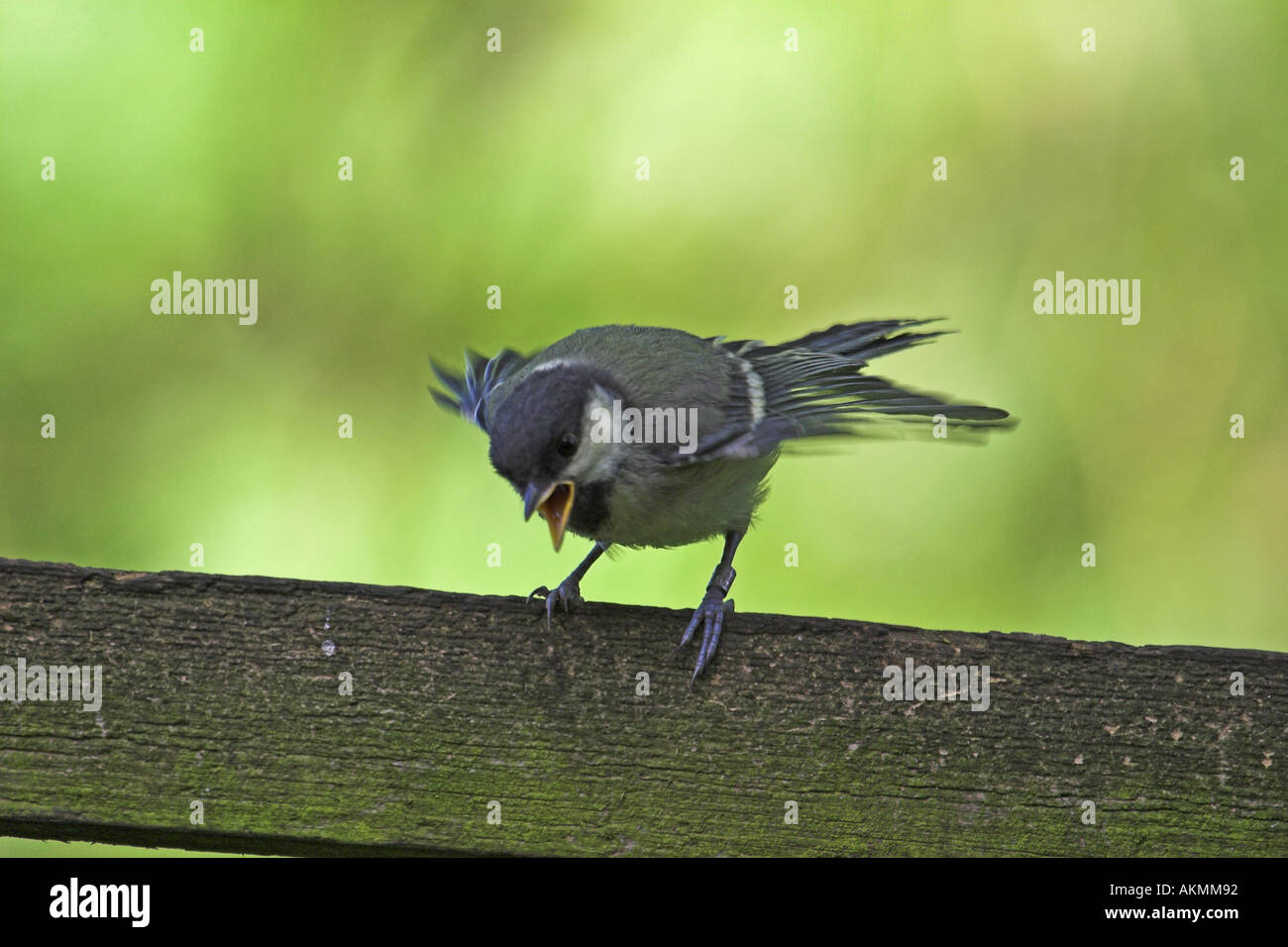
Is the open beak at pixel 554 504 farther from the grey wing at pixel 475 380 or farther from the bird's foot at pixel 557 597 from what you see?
the grey wing at pixel 475 380

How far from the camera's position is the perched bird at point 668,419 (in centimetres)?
244

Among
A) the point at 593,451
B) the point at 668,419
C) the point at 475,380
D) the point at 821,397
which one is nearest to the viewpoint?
the point at 593,451

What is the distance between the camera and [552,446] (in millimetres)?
2424

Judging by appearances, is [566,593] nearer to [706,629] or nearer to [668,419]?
[706,629]

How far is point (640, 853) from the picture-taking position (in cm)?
206

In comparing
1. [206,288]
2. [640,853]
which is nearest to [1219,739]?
[640,853]

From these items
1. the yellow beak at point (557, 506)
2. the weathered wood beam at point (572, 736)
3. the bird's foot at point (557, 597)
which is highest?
the yellow beak at point (557, 506)

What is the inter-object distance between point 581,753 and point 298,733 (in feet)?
1.45

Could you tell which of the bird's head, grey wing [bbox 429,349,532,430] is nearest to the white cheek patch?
the bird's head

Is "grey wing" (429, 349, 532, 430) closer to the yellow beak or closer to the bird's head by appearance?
the bird's head

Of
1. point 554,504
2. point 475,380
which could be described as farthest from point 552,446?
point 475,380

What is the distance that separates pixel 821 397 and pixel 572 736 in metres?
1.07

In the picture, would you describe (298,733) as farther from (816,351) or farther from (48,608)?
(816,351)

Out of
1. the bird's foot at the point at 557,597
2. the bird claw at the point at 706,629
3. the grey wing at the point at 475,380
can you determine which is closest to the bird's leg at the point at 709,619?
the bird claw at the point at 706,629
